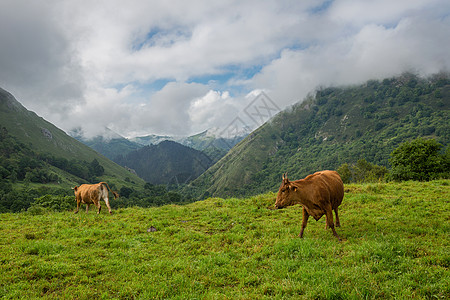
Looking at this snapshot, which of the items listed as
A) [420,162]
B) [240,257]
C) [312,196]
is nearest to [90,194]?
[240,257]

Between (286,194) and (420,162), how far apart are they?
30.6 metres

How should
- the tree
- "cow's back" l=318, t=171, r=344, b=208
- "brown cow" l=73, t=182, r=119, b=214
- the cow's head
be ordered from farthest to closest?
the tree < "brown cow" l=73, t=182, r=119, b=214 < "cow's back" l=318, t=171, r=344, b=208 < the cow's head

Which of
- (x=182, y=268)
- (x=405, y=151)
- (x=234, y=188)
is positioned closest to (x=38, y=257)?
(x=182, y=268)

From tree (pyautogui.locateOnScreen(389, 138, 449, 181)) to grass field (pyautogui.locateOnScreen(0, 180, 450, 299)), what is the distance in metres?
20.4

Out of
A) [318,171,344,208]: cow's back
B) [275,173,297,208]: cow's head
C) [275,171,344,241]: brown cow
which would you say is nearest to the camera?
[275,171,344,241]: brown cow

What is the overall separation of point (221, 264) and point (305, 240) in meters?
3.35

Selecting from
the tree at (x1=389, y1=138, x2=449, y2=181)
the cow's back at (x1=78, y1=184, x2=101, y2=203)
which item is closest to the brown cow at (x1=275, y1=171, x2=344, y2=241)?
the cow's back at (x1=78, y1=184, x2=101, y2=203)

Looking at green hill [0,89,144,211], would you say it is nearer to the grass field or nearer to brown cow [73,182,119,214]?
brown cow [73,182,119,214]

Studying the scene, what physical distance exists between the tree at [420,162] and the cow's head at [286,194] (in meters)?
28.3

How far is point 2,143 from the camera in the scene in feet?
437

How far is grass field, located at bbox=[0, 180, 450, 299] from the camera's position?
5199mm

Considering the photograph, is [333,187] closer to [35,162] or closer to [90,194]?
[90,194]

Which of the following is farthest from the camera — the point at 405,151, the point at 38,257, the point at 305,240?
the point at 405,151

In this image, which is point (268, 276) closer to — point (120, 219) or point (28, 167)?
point (120, 219)
